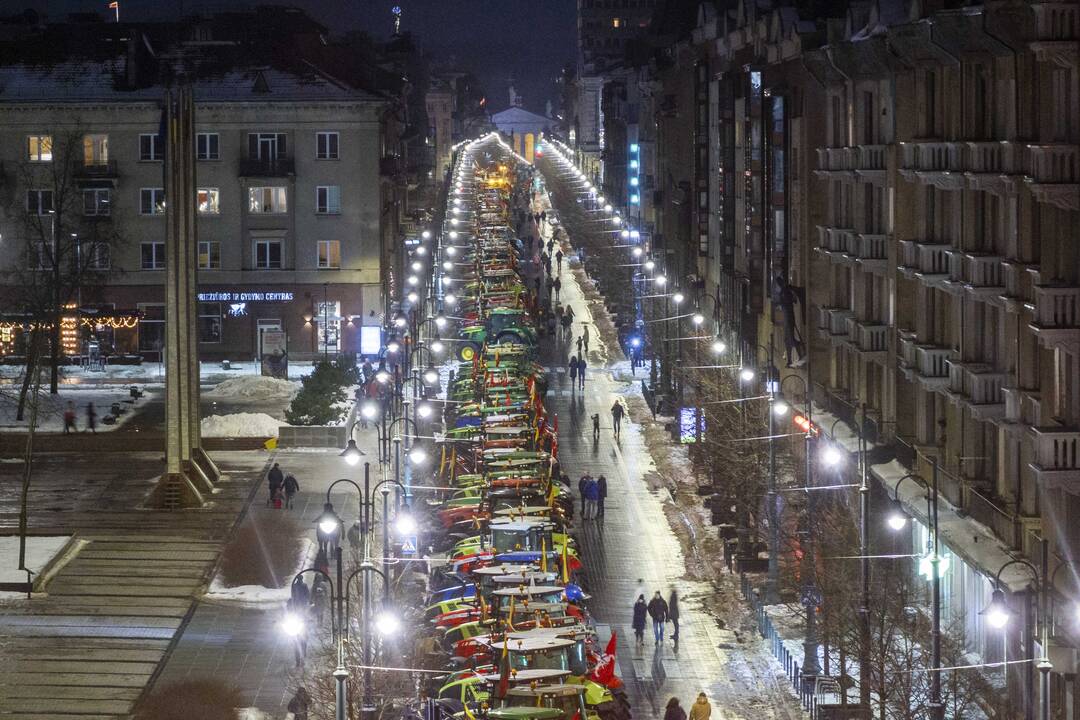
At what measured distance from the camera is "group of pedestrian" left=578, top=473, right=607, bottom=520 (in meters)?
62.0

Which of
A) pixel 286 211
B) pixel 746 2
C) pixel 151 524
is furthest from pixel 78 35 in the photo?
pixel 151 524

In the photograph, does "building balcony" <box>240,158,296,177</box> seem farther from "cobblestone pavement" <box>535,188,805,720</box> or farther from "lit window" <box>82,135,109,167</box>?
"cobblestone pavement" <box>535,188,805,720</box>

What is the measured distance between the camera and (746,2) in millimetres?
92062

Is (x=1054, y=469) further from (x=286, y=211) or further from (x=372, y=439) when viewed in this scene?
(x=286, y=211)

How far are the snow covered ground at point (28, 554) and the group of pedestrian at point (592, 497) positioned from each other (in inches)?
581

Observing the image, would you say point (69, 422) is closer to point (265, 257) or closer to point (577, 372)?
point (577, 372)

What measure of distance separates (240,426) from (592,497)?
1765 cm

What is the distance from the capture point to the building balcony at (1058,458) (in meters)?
39.2

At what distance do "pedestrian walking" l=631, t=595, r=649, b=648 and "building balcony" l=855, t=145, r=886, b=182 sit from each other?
1647cm

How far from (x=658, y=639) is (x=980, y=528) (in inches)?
289

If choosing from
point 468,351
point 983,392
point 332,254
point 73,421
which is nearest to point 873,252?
point 983,392

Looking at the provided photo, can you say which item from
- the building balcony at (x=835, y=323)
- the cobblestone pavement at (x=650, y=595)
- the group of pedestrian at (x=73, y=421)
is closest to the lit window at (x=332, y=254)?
the cobblestone pavement at (x=650, y=595)

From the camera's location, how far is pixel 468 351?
307 feet

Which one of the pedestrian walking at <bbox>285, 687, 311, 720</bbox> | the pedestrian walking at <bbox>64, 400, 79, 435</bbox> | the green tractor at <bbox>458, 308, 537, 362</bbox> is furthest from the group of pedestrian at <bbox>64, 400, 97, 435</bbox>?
the pedestrian walking at <bbox>285, 687, 311, 720</bbox>
